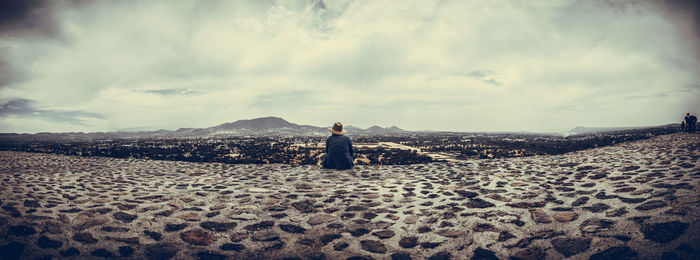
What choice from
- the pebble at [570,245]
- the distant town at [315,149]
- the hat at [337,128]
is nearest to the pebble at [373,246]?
the pebble at [570,245]

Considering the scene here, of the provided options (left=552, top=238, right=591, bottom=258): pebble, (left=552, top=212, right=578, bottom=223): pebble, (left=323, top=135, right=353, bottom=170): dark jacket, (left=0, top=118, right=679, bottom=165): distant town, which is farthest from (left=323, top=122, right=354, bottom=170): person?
(left=552, top=238, right=591, bottom=258): pebble

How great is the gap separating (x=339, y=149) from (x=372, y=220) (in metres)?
5.68

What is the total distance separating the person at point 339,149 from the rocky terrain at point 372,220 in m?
3.37

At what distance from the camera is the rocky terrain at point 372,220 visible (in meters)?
3.29

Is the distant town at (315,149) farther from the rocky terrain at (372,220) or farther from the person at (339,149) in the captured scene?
the rocky terrain at (372,220)

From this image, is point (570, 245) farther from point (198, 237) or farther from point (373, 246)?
point (198, 237)

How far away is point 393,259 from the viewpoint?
3.35 metres

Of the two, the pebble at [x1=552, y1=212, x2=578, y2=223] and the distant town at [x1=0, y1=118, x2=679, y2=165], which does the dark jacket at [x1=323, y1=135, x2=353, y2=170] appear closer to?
the distant town at [x1=0, y1=118, x2=679, y2=165]

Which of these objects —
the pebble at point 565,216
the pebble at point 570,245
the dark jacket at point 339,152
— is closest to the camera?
the pebble at point 570,245

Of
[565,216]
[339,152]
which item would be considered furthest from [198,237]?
[339,152]

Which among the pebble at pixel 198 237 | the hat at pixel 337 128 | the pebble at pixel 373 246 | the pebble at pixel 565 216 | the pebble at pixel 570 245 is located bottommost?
the pebble at pixel 373 246

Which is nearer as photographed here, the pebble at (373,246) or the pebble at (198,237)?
the pebble at (373,246)

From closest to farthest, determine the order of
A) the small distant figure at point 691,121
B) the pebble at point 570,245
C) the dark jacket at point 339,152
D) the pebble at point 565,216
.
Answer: the pebble at point 570,245
the pebble at point 565,216
the dark jacket at point 339,152
the small distant figure at point 691,121

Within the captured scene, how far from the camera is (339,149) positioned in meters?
10.2
